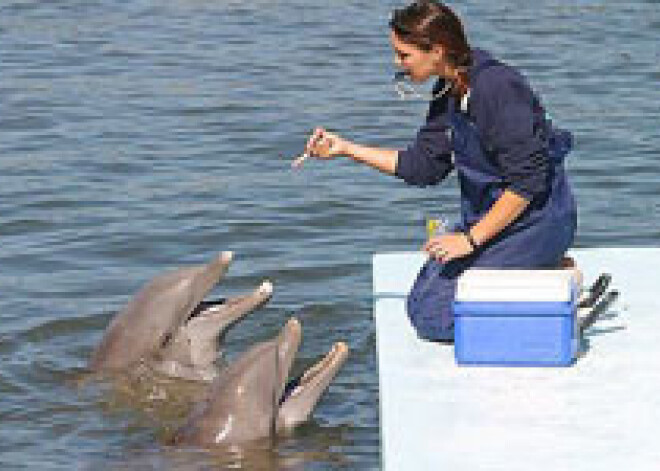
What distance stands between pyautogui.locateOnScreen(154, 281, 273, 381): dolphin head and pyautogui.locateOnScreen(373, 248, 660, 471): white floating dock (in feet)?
2.71

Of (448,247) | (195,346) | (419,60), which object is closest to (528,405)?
(448,247)

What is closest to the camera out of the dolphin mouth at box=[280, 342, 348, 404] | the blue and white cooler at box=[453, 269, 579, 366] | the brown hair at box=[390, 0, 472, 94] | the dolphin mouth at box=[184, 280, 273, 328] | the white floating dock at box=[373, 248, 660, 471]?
the white floating dock at box=[373, 248, 660, 471]

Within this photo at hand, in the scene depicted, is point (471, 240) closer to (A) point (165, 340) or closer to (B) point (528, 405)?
(B) point (528, 405)

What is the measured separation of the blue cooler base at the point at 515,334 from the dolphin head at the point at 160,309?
166 centimetres

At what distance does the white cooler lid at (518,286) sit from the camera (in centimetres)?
793

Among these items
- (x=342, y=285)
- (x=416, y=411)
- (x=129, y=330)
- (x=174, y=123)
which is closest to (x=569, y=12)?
(x=174, y=123)

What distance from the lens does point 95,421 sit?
30.7ft

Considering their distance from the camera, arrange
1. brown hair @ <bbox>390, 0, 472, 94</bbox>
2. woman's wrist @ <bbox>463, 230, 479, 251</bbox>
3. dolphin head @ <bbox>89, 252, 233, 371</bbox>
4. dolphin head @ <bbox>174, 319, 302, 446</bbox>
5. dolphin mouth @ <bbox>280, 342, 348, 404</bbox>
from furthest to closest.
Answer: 1. dolphin head @ <bbox>89, 252, 233, 371</bbox>
2. dolphin mouth @ <bbox>280, 342, 348, 404</bbox>
3. dolphin head @ <bbox>174, 319, 302, 446</bbox>
4. woman's wrist @ <bbox>463, 230, 479, 251</bbox>
5. brown hair @ <bbox>390, 0, 472, 94</bbox>

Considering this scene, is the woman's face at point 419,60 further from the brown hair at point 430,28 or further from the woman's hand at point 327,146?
the woman's hand at point 327,146

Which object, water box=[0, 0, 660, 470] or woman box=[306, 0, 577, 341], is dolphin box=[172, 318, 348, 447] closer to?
water box=[0, 0, 660, 470]

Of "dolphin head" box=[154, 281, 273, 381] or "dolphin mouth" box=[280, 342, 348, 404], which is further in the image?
"dolphin head" box=[154, 281, 273, 381]

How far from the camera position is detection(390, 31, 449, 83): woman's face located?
26.6 ft

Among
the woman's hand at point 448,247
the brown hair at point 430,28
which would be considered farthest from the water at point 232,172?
the brown hair at point 430,28

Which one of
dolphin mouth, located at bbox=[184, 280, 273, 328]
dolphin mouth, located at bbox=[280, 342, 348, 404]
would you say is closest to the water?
dolphin mouth, located at bbox=[280, 342, 348, 404]
